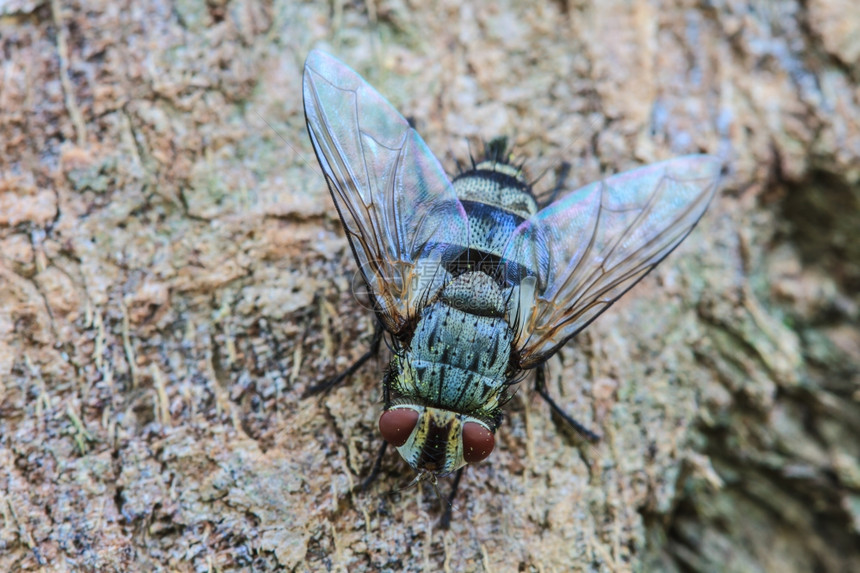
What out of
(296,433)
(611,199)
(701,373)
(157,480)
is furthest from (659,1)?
(157,480)

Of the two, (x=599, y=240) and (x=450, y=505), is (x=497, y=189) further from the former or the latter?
(x=450, y=505)

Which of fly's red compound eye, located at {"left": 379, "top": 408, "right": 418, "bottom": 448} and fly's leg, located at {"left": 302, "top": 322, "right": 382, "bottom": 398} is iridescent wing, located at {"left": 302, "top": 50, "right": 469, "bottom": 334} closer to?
fly's leg, located at {"left": 302, "top": 322, "right": 382, "bottom": 398}

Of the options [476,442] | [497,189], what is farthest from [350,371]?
[497,189]

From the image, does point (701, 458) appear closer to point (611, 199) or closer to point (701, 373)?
point (701, 373)

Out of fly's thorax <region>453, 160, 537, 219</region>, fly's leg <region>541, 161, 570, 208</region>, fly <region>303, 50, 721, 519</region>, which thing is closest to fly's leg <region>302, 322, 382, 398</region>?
fly <region>303, 50, 721, 519</region>

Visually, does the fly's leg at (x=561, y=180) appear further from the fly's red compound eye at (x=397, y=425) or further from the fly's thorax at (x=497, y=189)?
the fly's red compound eye at (x=397, y=425)

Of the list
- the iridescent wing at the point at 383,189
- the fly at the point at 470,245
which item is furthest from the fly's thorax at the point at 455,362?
the iridescent wing at the point at 383,189
